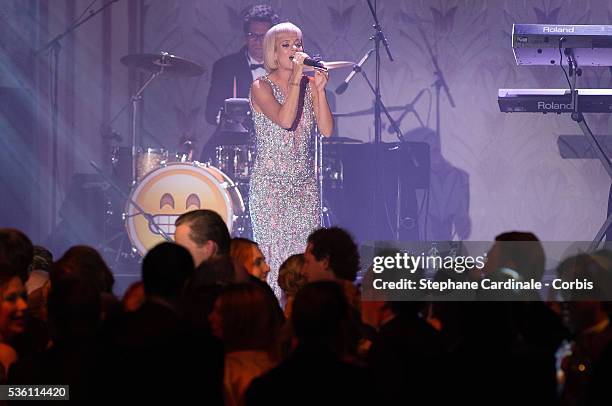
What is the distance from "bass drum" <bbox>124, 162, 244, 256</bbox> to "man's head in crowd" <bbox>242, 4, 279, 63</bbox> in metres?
1.99

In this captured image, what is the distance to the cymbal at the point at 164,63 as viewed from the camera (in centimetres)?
909

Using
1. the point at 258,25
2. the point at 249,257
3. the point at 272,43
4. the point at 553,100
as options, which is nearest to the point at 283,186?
the point at 272,43

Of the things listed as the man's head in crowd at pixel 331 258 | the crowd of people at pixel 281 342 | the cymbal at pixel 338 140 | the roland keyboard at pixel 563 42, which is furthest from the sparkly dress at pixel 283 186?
the crowd of people at pixel 281 342

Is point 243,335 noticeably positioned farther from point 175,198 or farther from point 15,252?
point 175,198

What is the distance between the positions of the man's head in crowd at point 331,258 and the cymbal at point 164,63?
547 centimetres

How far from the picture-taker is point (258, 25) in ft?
32.2

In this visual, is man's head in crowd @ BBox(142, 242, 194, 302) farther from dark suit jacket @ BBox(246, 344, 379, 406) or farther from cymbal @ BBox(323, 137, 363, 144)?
cymbal @ BBox(323, 137, 363, 144)

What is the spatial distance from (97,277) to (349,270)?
3.67ft

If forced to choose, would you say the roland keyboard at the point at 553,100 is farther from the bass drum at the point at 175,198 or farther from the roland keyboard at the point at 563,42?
the bass drum at the point at 175,198

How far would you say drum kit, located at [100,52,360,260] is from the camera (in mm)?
8359

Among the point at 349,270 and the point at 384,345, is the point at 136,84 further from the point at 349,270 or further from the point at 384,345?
the point at 384,345

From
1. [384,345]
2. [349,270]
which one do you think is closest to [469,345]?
[384,345]

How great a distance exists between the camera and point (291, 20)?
10.5m

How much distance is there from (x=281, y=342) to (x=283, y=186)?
3.59 metres
